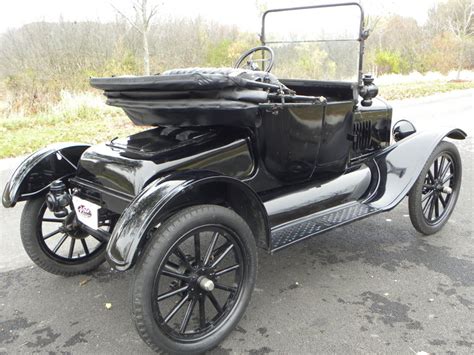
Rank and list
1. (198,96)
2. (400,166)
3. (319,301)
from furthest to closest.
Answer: (400,166)
(319,301)
(198,96)

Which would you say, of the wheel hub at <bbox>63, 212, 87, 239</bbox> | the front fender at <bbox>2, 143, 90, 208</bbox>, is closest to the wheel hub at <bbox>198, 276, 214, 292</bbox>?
the wheel hub at <bbox>63, 212, 87, 239</bbox>

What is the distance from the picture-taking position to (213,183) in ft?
7.84

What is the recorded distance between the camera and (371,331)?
93.1 inches

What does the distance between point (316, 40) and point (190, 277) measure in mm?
2436

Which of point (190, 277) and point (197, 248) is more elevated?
point (197, 248)

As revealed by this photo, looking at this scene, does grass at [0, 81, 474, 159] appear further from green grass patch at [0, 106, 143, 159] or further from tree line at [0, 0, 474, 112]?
tree line at [0, 0, 474, 112]

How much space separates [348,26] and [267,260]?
77.2 inches

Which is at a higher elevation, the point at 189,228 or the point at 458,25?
the point at 458,25

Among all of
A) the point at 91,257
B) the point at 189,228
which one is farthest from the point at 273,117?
the point at 91,257

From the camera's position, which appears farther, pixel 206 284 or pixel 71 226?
pixel 71 226

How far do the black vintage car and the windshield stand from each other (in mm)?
24

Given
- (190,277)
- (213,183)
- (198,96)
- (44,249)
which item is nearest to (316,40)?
(198,96)

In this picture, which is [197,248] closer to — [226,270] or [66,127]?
[226,270]

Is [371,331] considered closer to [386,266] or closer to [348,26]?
[386,266]
